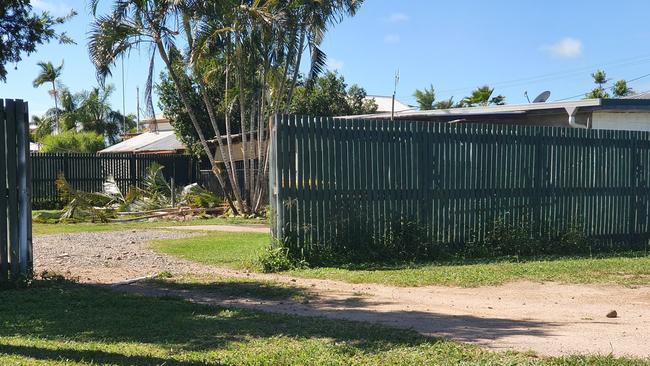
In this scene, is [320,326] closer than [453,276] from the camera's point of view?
Yes

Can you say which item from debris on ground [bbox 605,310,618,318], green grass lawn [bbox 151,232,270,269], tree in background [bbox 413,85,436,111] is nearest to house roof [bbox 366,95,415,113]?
tree in background [bbox 413,85,436,111]

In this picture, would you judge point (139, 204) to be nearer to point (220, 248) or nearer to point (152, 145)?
point (220, 248)

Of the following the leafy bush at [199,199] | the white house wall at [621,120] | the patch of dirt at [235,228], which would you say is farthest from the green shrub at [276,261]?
the leafy bush at [199,199]

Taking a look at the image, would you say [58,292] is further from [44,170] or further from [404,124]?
[44,170]

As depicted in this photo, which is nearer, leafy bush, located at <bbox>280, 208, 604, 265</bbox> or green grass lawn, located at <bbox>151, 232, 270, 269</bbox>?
leafy bush, located at <bbox>280, 208, 604, 265</bbox>

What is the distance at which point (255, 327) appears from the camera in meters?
7.58

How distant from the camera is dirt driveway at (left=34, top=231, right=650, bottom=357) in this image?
277 inches

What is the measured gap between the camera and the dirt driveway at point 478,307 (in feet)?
23.1

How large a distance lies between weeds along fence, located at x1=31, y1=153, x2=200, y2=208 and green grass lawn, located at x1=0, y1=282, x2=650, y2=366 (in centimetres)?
2223

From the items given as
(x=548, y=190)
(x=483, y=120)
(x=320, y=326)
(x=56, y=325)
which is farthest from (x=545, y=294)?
(x=483, y=120)

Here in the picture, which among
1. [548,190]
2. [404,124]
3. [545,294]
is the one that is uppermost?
[404,124]

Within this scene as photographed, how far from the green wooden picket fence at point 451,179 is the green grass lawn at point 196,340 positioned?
11.7 feet

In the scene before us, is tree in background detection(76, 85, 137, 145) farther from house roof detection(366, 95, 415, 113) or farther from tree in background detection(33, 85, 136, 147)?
house roof detection(366, 95, 415, 113)

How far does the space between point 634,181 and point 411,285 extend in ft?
24.0
